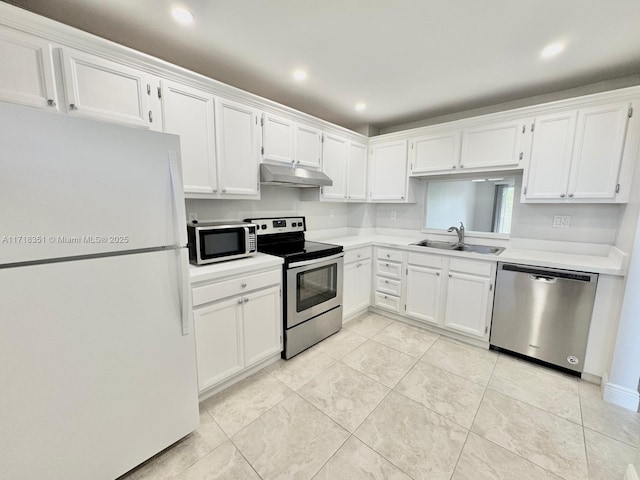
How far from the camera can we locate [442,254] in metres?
2.71

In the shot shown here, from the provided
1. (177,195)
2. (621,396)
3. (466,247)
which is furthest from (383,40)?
(621,396)

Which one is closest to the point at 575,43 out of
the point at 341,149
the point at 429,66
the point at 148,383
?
the point at 429,66

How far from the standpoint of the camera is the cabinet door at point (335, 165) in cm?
302

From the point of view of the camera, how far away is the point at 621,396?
183cm

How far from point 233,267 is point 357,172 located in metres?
2.25

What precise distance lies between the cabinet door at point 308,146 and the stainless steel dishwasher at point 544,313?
212cm

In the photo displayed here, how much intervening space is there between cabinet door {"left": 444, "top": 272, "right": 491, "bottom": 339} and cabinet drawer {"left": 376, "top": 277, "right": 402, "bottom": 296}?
557mm

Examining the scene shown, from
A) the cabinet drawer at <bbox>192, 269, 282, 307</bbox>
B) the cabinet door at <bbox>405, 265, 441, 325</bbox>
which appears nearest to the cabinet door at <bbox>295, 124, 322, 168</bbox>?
the cabinet drawer at <bbox>192, 269, 282, 307</bbox>

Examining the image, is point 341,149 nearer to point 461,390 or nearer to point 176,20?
point 176,20

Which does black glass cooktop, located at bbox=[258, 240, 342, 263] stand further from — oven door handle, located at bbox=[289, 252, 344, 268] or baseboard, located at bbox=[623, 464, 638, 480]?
baseboard, located at bbox=[623, 464, 638, 480]

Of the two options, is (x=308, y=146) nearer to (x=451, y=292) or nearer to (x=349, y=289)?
(x=349, y=289)

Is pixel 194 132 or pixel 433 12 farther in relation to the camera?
pixel 194 132

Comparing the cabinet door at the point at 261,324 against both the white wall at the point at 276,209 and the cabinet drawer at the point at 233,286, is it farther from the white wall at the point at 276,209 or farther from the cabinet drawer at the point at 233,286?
the white wall at the point at 276,209

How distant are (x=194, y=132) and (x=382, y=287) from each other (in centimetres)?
258
